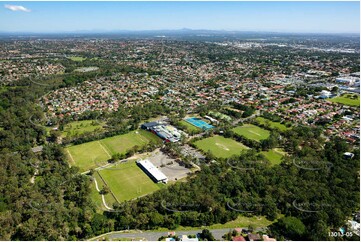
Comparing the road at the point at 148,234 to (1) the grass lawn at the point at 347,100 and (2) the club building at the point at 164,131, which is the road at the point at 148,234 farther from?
(1) the grass lawn at the point at 347,100

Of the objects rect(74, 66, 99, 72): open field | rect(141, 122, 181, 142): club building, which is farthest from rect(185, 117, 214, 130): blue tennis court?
rect(74, 66, 99, 72): open field

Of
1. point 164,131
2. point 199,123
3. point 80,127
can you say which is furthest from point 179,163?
point 80,127

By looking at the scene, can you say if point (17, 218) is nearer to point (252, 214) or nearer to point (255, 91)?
point (252, 214)

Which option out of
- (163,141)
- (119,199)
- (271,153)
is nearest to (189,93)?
(163,141)

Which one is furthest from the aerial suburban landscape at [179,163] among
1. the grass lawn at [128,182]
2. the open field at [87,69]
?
the open field at [87,69]

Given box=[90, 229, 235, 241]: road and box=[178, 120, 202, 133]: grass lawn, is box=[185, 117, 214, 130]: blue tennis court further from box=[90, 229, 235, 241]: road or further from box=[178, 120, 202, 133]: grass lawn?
box=[90, 229, 235, 241]: road

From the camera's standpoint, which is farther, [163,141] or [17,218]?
[163,141]
